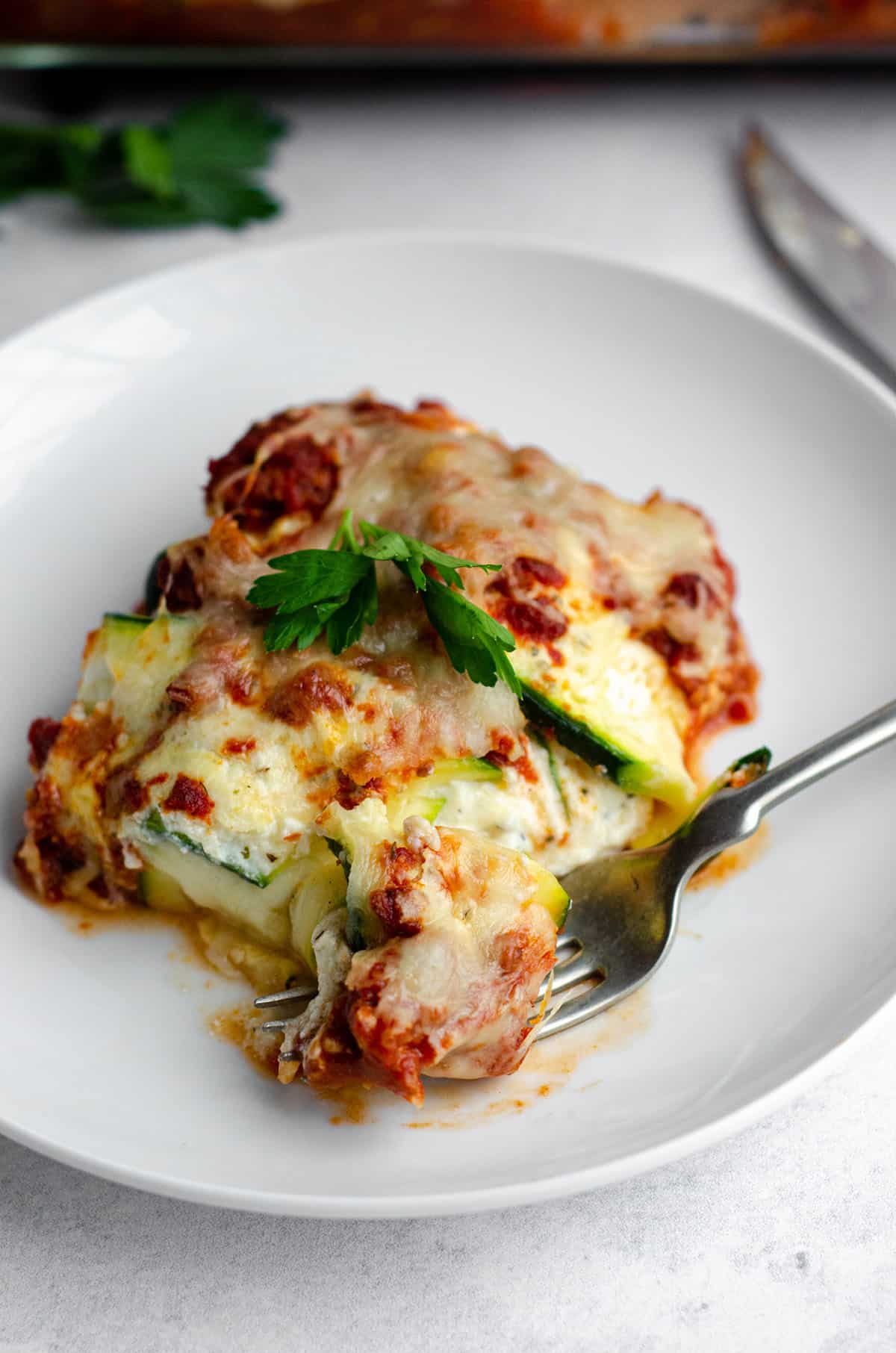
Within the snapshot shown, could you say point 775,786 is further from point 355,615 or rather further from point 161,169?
point 161,169

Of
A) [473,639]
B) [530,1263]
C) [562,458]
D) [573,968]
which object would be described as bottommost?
[530,1263]

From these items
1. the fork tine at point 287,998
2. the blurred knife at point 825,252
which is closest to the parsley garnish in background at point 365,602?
the fork tine at point 287,998

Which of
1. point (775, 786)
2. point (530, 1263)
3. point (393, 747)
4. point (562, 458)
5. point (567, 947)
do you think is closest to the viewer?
point (530, 1263)

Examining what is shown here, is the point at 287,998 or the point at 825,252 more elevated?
the point at 825,252

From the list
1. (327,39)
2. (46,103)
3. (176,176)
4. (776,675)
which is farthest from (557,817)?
(46,103)

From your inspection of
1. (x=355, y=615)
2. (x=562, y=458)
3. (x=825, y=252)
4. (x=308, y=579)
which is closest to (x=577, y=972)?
(x=355, y=615)

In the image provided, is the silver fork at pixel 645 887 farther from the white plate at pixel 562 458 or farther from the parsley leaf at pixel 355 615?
the parsley leaf at pixel 355 615

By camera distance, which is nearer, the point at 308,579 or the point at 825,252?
the point at 308,579
